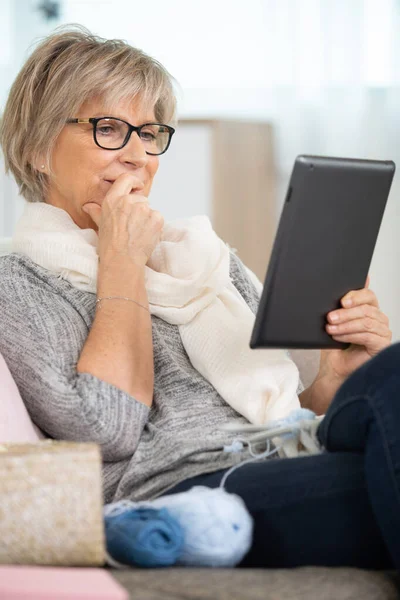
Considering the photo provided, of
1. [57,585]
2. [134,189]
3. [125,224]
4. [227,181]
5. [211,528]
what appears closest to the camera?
[57,585]

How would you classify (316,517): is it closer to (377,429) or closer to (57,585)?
(377,429)

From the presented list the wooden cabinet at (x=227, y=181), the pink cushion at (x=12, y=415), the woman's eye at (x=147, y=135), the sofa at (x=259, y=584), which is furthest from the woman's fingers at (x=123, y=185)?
the wooden cabinet at (x=227, y=181)

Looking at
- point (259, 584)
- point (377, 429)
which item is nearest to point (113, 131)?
point (377, 429)

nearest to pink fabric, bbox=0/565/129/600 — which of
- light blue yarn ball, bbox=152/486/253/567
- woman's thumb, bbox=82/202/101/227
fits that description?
light blue yarn ball, bbox=152/486/253/567

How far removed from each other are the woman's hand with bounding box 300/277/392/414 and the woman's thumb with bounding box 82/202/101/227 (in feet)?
1.67

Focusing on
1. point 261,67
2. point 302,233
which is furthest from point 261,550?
point 261,67

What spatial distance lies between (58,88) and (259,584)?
3.46ft

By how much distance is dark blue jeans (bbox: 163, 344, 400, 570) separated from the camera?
107 cm

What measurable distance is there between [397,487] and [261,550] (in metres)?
0.25

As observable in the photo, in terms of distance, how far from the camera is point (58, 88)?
1633 millimetres

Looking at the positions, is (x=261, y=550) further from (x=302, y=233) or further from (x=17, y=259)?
(x=17, y=259)

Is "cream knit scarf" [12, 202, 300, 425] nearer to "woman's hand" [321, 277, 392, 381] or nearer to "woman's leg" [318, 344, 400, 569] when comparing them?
"woman's hand" [321, 277, 392, 381]

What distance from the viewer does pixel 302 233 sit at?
1.29 metres

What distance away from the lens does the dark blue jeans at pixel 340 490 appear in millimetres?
1074
